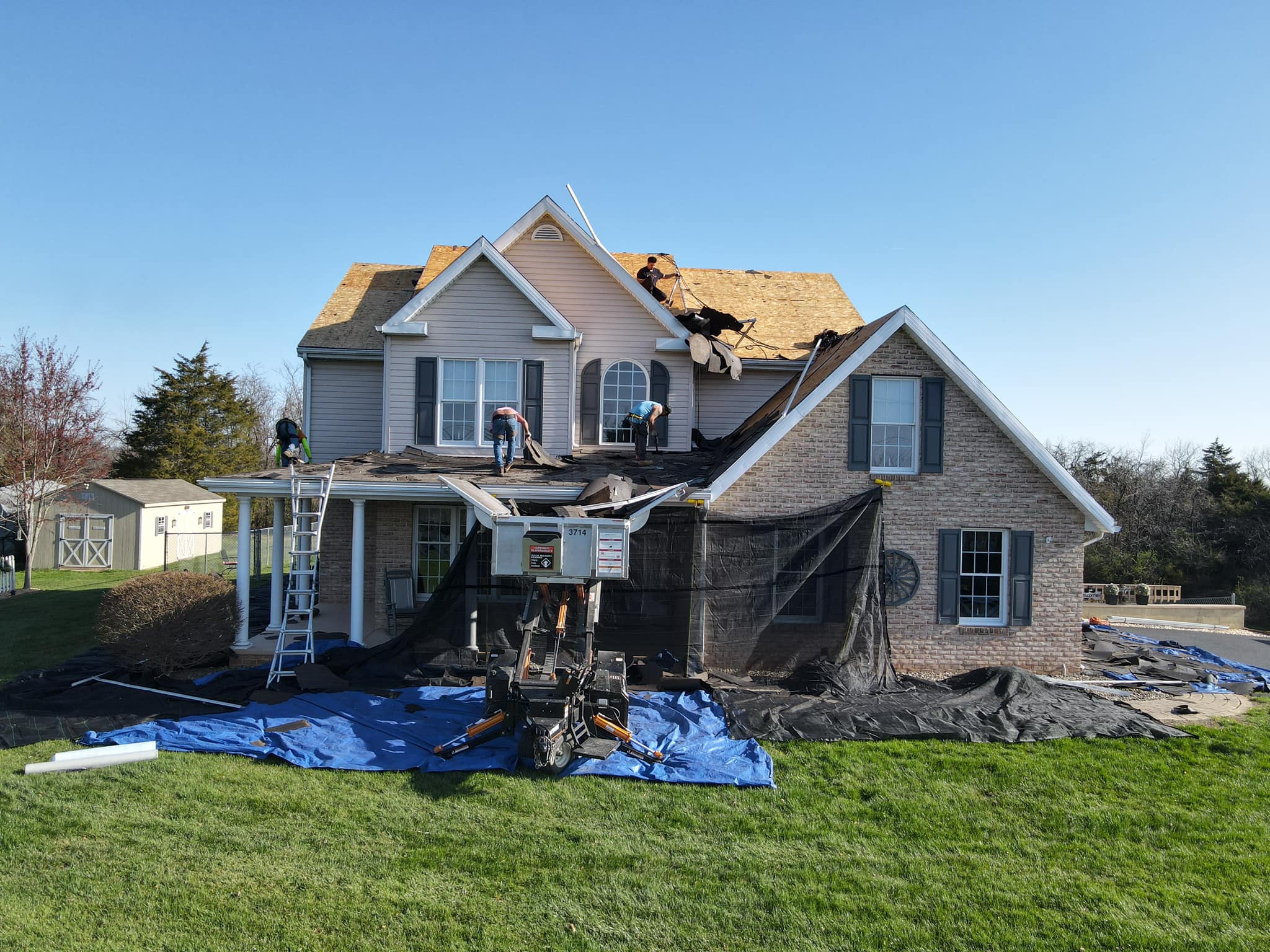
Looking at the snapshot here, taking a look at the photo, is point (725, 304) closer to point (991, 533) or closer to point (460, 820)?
point (991, 533)

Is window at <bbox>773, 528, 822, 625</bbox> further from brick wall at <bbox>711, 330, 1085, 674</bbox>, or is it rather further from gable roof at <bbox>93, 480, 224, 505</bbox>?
gable roof at <bbox>93, 480, 224, 505</bbox>

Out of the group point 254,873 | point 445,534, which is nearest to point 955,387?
point 445,534

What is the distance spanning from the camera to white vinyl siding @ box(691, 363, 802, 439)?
15828 millimetres

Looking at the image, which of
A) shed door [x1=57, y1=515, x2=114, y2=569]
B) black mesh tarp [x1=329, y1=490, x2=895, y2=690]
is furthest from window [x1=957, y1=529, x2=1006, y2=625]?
shed door [x1=57, y1=515, x2=114, y2=569]

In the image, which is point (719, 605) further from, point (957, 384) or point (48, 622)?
point (48, 622)

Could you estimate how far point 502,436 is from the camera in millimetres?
12508

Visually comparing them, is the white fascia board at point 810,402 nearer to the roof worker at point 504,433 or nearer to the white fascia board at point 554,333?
the roof worker at point 504,433

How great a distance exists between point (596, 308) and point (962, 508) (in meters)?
7.35

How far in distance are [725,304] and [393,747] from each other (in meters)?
12.4

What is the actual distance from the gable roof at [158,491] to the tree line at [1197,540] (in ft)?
106

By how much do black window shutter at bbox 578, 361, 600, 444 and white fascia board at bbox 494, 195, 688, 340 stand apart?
1499mm

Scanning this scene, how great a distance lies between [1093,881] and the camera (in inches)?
218

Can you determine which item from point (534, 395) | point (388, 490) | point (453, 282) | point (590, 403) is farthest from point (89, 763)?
point (590, 403)

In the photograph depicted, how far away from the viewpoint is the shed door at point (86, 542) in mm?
26734
